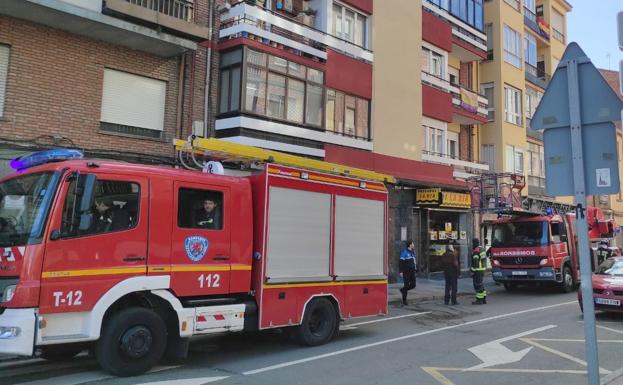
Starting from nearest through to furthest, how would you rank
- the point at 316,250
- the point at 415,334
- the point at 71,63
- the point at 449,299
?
the point at 316,250 < the point at 415,334 < the point at 71,63 < the point at 449,299

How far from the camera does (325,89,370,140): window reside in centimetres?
1755

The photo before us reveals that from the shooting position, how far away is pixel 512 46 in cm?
2880

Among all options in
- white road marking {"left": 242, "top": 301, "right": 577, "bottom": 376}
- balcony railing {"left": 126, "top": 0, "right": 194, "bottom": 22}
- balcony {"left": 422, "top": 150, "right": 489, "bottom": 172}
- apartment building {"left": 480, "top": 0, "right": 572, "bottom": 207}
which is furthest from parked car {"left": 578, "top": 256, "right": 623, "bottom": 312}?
apartment building {"left": 480, "top": 0, "right": 572, "bottom": 207}

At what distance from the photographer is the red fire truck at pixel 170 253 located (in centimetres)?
616

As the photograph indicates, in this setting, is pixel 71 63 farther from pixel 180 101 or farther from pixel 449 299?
pixel 449 299

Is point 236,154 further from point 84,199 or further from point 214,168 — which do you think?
point 84,199

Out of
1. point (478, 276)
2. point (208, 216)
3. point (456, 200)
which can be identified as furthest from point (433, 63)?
point (208, 216)

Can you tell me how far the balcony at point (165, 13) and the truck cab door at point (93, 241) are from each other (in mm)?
7204

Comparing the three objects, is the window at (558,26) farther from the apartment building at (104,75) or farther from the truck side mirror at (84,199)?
the truck side mirror at (84,199)

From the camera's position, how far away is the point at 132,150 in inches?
522

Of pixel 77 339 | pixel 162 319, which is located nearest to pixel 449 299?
pixel 162 319

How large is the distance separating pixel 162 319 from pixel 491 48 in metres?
25.3

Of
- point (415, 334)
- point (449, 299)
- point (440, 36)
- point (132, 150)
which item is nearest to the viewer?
point (415, 334)

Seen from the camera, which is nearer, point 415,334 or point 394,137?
point 415,334
